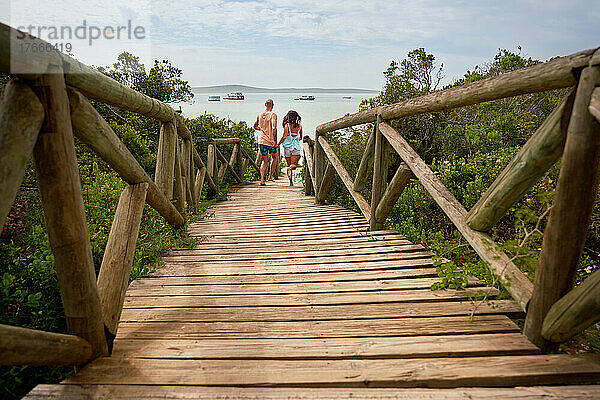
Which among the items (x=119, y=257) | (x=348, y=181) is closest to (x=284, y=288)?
(x=119, y=257)

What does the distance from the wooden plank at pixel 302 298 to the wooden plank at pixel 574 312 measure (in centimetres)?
58

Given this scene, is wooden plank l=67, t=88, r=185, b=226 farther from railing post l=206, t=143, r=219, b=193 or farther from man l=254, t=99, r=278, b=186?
man l=254, t=99, r=278, b=186

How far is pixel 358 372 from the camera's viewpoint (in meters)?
1.49

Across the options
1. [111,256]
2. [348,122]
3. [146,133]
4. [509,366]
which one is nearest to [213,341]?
[111,256]

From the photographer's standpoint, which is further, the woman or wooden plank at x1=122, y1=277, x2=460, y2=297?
the woman

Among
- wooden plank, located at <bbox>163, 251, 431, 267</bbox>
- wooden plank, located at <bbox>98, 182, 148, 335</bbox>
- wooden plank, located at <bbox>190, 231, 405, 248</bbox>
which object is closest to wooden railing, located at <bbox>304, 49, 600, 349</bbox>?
wooden plank, located at <bbox>163, 251, 431, 267</bbox>

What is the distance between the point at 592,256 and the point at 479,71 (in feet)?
22.0

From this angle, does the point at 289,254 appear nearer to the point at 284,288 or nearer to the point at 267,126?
the point at 284,288

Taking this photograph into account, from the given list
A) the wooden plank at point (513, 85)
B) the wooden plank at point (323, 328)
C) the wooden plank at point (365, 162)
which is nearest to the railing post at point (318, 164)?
the wooden plank at point (365, 162)

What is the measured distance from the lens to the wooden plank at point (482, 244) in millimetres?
1813

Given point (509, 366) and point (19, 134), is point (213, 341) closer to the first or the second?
point (19, 134)

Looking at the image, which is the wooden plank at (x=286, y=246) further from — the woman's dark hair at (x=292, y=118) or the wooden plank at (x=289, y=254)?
the woman's dark hair at (x=292, y=118)

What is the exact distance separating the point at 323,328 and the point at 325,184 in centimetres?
392

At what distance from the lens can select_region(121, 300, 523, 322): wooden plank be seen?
6.61ft
